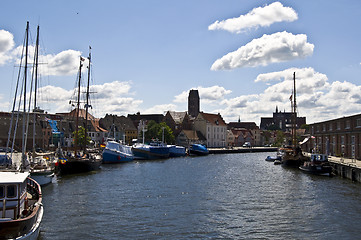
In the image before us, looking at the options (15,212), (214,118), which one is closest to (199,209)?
(15,212)

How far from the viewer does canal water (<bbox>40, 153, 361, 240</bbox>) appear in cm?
2255

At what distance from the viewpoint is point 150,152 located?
289ft

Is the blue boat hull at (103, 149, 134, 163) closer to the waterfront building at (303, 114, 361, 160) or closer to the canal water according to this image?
the canal water

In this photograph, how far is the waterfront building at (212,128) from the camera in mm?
150500

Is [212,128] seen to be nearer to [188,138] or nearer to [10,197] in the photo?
[188,138]

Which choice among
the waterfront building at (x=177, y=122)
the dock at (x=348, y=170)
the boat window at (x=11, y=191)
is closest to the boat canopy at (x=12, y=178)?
the boat window at (x=11, y=191)

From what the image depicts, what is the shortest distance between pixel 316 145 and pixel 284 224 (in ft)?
218

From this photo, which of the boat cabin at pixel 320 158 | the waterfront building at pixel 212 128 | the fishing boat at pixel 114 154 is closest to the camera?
the boat cabin at pixel 320 158

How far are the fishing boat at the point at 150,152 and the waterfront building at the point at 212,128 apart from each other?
58619 mm

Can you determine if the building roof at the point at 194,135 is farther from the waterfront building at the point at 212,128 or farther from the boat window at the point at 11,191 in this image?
the boat window at the point at 11,191

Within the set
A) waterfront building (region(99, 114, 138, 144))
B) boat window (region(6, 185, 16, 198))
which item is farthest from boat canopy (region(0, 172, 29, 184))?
waterfront building (region(99, 114, 138, 144))

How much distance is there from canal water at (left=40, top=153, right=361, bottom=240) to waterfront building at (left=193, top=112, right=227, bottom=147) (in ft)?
347

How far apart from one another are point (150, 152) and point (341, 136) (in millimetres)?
41266

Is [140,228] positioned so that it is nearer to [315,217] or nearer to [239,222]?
[239,222]
